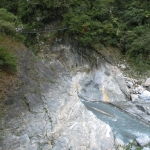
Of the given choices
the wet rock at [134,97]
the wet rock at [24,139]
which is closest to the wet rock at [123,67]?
the wet rock at [134,97]

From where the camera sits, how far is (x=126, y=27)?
45.7ft

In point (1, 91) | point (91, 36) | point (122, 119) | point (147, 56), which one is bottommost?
point (122, 119)

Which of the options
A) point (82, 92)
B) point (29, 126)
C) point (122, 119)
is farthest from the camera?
point (82, 92)

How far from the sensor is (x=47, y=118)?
7523mm

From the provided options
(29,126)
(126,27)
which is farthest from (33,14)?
(29,126)

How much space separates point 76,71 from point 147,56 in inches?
159

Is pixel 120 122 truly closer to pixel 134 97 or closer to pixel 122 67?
pixel 134 97

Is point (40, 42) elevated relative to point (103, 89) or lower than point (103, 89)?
elevated

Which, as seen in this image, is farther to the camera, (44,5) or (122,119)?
(44,5)

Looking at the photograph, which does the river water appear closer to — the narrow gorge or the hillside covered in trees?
the narrow gorge

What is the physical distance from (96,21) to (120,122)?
6256mm

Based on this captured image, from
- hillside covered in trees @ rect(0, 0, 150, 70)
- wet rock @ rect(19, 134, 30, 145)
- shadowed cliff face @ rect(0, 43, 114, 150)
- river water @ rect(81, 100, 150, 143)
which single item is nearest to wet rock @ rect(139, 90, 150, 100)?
river water @ rect(81, 100, 150, 143)

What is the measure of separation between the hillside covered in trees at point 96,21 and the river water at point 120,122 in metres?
3.64

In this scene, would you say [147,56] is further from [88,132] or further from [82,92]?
[88,132]
